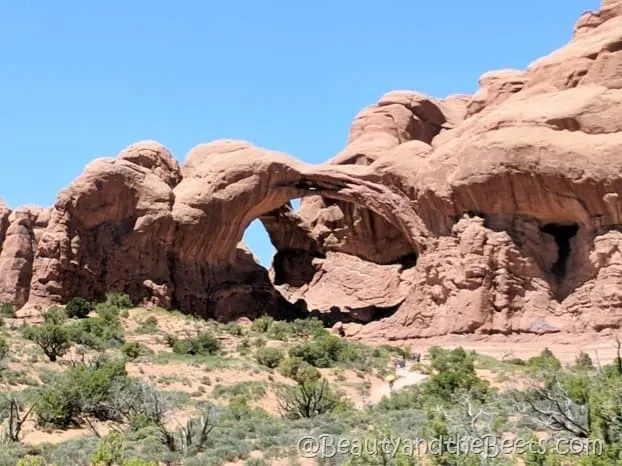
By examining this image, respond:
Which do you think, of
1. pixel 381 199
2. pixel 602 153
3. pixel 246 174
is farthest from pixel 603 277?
pixel 246 174

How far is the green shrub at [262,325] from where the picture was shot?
38.5 metres

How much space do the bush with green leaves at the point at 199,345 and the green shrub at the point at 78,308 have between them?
227 inches

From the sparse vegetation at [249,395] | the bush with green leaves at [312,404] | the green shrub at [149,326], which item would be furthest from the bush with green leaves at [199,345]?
the bush with green leaves at [312,404]

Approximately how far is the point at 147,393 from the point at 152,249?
2081 cm

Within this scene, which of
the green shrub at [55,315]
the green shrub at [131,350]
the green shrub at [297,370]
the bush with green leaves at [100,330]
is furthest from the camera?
the green shrub at [55,315]

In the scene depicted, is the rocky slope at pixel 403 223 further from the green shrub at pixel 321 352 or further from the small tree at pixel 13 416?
the small tree at pixel 13 416

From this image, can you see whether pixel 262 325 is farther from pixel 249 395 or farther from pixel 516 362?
pixel 249 395

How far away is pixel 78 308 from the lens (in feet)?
119

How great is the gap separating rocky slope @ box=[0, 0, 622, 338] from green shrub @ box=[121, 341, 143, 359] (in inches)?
349

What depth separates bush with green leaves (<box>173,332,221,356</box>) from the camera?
3216 cm

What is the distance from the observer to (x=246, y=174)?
42.1 metres

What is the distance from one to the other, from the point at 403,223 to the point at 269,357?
12448 millimetres

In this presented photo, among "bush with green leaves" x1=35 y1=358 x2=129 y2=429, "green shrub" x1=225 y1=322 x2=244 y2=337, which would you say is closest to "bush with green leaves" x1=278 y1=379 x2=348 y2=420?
"bush with green leaves" x1=35 y1=358 x2=129 y2=429

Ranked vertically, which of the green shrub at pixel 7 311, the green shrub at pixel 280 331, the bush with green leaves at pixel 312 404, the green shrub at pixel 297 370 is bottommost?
the bush with green leaves at pixel 312 404
